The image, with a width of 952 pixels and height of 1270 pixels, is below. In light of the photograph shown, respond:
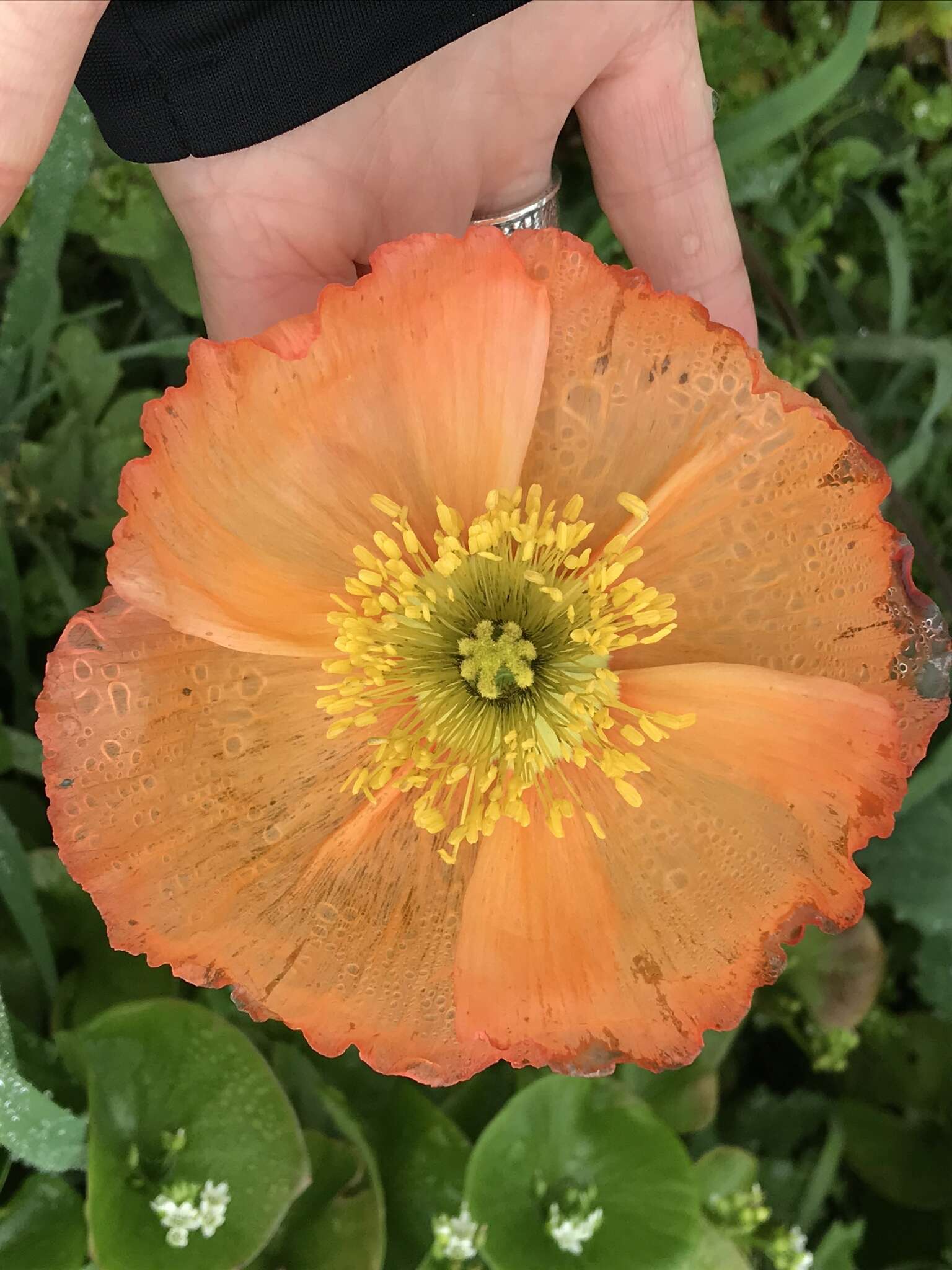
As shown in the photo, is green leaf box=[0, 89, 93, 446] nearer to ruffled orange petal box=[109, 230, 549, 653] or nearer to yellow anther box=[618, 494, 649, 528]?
ruffled orange petal box=[109, 230, 549, 653]

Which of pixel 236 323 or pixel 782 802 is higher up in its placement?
pixel 236 323

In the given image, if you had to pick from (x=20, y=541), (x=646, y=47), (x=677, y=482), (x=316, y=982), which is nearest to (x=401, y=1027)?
(x=316, y=982)

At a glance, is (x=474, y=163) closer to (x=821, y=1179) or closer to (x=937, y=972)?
(x=937, y=972)

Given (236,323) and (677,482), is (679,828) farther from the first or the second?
(236,323)

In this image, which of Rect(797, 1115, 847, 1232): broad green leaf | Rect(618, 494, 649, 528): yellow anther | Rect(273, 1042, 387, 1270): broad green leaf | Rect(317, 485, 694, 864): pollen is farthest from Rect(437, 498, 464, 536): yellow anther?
Rect(797, 1115, 847, 1232): broad green leaf

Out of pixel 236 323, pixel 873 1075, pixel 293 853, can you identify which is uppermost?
pixel 236 323

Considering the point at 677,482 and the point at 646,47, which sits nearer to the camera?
the point at 677,482
